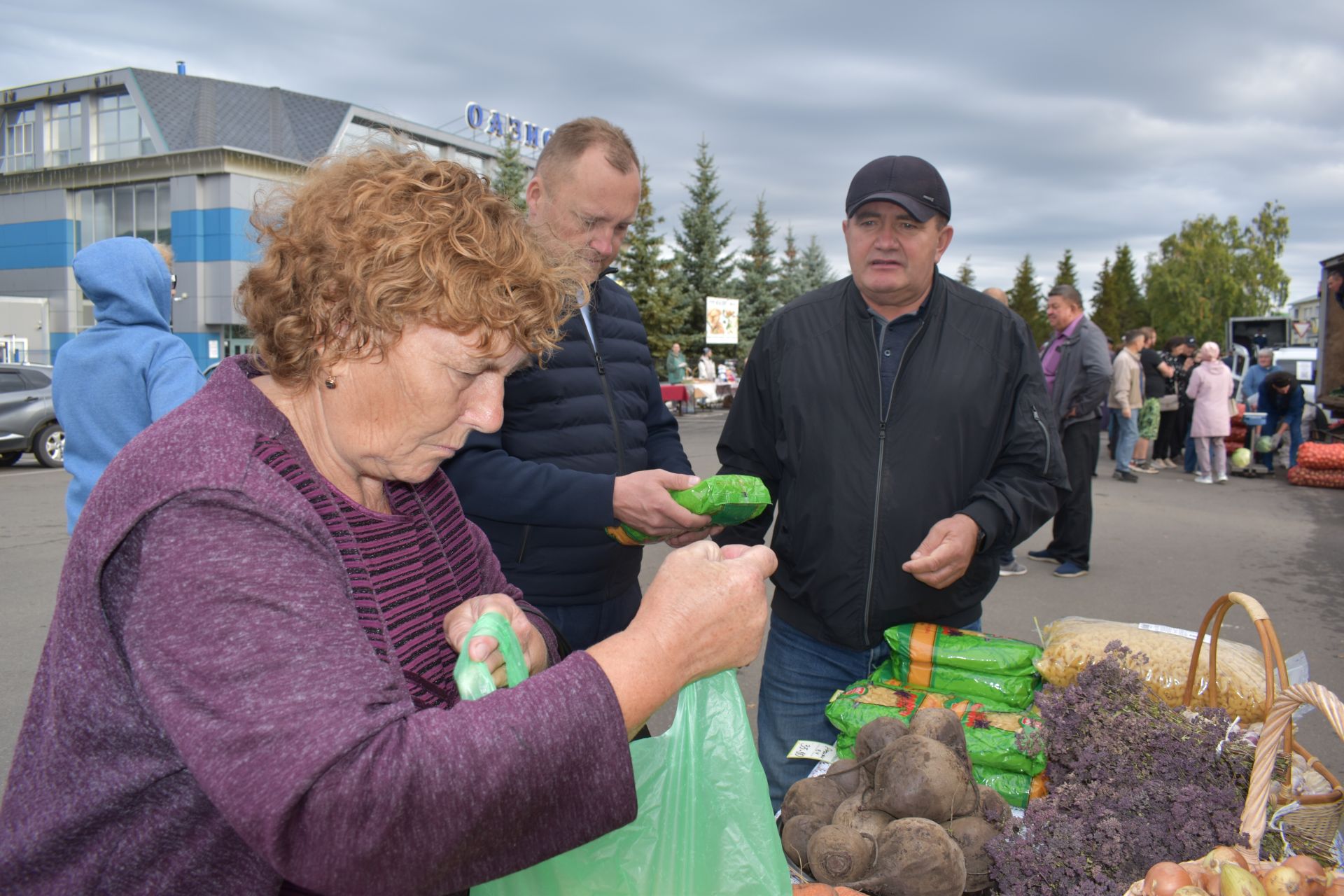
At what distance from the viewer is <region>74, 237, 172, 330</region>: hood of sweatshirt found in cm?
349

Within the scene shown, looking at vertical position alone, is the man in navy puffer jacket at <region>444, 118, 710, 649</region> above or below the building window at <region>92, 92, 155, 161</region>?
below

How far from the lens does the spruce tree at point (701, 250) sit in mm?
37125

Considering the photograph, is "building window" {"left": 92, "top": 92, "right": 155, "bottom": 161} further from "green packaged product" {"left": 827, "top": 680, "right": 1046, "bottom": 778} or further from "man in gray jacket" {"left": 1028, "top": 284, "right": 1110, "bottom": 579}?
"green packaged product" {"left": 827, "top": 680, "right": 1046, "bottom": 778}

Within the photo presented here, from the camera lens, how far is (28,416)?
1335 cm

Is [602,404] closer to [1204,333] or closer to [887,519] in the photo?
[887,519]

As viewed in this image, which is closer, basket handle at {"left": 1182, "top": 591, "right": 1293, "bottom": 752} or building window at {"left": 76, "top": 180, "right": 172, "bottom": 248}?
basket handle at {"left": 1182, "top": 591, "right": 1293, "bottom": 752}

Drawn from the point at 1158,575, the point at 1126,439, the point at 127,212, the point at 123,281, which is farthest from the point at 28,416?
the point at 127,212

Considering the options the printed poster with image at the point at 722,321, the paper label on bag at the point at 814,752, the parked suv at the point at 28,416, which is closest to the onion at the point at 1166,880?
the paper label on bag at the point at 814,752

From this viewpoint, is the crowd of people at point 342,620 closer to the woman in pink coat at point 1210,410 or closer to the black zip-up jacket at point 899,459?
Result: the black zip-up jacket at point 899,459

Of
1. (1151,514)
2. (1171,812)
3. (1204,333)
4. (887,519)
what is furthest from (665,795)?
(1204,333)

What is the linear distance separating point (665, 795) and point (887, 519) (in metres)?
1.42

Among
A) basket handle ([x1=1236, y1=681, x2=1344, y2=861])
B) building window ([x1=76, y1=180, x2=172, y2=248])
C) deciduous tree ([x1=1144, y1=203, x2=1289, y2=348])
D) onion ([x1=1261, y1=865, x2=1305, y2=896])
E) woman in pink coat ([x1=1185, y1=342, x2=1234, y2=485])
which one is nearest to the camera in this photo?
onion ([x1=1261, y1=865, x2=1305, y2=896])

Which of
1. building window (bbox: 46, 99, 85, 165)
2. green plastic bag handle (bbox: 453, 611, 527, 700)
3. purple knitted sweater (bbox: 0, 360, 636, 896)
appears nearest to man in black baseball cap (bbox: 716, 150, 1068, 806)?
green plastic bag handle (bbox: 453, 611, 527, 700)

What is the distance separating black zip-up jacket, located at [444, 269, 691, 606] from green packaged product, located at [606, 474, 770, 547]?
25cm
